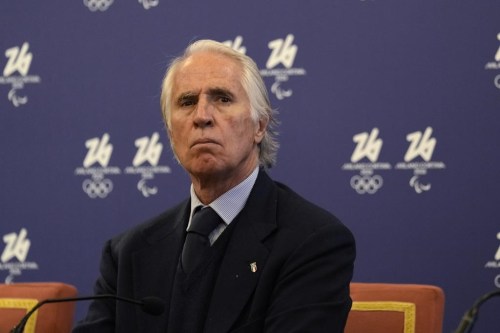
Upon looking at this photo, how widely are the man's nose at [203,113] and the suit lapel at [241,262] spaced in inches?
10.2

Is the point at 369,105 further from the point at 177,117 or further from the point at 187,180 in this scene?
the point at 177,117

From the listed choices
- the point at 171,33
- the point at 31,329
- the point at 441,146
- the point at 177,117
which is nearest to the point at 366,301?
the point at 177,117

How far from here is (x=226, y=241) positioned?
2900 mm

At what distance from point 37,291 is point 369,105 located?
1864mm

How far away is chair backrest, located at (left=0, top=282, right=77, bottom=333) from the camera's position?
324 cm

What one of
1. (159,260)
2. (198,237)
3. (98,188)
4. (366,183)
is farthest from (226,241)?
(98,188)

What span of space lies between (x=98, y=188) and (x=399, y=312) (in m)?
2.22

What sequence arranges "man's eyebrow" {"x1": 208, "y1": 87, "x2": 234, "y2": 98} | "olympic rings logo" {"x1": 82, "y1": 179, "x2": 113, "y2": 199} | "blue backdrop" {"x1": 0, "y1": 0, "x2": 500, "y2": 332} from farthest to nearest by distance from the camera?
"olympic rings logo" {"x1": 82, "y1": 179, "x2": 113, "y2": 199} → "blue backdrop" {"x1": 0, "y1": 0, "x2": 500, "y2": 332} → "man's eyebrow" {"x1": 208, "y1": 87, "x2": 234, "y2": 98}

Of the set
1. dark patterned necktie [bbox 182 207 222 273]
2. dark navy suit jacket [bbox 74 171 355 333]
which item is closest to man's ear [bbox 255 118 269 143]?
dark navy suit jacket [bbox 74 171 355 333]

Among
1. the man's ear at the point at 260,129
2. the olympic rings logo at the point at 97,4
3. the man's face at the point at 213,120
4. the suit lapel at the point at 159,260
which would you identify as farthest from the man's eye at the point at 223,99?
the olympic rings logo at the point at 97,4

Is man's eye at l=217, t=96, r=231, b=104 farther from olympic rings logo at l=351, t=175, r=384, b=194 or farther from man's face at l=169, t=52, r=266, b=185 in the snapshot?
olympic rings logo at l=351, t=175, r=384, b=194

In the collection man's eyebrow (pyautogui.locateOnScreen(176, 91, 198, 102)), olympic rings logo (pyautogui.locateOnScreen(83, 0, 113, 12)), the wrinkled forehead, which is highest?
olympic rings logo (pyautogui.locateOnScreen(83, 0, 113, 12))

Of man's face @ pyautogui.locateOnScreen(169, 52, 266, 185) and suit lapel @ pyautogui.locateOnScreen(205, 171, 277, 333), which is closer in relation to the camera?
suit lapel @ pyautogui.locateOnScreen(205, 171, 277, 333)

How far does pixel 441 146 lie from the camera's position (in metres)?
4.39
